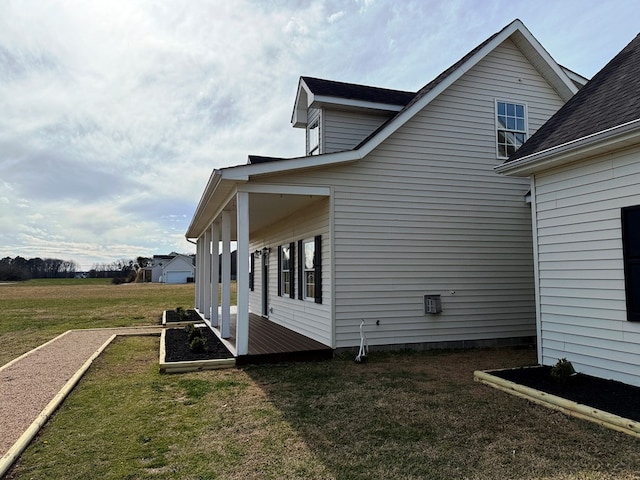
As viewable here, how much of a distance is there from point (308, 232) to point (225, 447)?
243 inches

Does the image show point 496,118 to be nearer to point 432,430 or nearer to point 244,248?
point 244,248

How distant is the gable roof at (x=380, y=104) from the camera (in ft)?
24.5

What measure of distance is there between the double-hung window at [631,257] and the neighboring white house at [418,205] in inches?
143

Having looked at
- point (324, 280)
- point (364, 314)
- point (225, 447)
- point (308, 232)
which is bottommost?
point (225, 447)

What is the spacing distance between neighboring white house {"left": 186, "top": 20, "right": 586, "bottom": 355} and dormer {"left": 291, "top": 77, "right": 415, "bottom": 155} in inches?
1.2

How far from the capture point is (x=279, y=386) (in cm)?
604

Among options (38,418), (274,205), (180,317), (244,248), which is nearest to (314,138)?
(274,205)

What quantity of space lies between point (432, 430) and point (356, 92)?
26.2 feet

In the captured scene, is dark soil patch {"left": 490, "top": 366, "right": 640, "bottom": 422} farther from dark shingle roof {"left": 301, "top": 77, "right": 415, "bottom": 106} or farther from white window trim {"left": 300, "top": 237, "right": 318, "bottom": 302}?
dark shingle roof {"left": 301, "top": 77, "right": 415, "bottom": 106}

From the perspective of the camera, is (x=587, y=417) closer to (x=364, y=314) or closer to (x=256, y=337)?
(x=364, y=314)

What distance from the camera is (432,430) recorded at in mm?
4254

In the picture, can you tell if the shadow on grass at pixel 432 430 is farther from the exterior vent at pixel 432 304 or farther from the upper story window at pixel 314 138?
the upper story window at pixel 314 138

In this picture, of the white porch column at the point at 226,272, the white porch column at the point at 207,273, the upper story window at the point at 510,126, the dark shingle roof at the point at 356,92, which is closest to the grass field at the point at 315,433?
the white porch column at the point at 226,272

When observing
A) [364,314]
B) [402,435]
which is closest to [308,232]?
[364,314]
